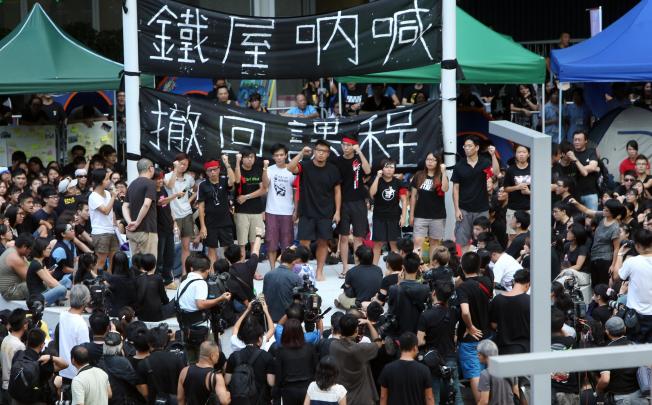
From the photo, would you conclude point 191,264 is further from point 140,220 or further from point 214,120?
point 214,120

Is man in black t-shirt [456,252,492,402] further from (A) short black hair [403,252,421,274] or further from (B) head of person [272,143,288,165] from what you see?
(B) head of person [272,143,288,165]

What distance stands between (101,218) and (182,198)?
100cm

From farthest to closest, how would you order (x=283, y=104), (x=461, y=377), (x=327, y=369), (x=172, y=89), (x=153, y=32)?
1. (x=283, y=104)
2. (x=172, y=89)
3. (x=153, y=32)
4. (x=461, y=377)
5. (x=327, y=369)

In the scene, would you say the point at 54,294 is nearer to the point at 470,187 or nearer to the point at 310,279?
the point at 310,279

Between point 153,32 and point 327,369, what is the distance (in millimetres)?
6497

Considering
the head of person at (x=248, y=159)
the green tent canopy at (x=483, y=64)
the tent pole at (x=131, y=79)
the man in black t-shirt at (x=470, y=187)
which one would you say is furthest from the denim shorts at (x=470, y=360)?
the green tent canopy at (x=483, y=64)

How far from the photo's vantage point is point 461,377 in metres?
9.03

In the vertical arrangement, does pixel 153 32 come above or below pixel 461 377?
above

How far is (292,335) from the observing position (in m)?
7.96

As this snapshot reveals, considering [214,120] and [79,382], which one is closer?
[79,382]

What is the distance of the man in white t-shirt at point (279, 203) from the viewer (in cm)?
1205

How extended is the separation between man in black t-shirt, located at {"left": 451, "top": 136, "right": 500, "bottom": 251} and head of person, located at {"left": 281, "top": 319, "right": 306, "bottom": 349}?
4567 mm

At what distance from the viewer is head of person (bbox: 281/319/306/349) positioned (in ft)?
26.1

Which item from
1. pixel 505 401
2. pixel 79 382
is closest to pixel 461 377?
pixel 505 401
